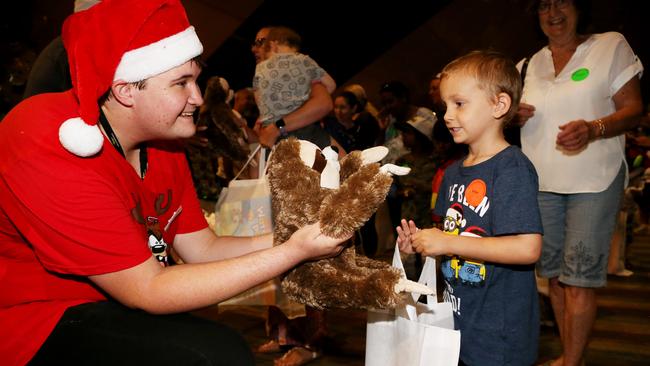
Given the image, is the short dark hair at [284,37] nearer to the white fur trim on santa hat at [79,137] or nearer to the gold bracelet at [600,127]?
the gold bracelet at [600,127]

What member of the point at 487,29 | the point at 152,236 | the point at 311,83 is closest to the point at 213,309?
the point at 311,83

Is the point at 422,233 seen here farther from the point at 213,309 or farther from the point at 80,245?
the point at 213,309

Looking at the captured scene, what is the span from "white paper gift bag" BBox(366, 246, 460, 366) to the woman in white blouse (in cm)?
85

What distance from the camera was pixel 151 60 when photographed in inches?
55.4

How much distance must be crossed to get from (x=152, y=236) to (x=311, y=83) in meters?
1.44

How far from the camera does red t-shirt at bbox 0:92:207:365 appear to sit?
1264 millimetres

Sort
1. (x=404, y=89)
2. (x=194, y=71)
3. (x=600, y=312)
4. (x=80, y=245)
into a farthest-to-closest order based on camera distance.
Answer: (x=404, y=89) → (x=600, y=312) → (x=194, y=71) → (x=80, y=245)

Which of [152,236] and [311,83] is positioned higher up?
[311,83]

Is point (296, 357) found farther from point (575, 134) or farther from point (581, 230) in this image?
point (575, 134)

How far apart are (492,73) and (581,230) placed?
860 millimetres

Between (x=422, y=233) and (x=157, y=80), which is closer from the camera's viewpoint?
(x=157, y=80)

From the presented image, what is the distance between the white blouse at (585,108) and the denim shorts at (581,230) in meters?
0.05

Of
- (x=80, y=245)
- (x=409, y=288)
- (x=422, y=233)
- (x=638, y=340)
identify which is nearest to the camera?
(x=80, y=245)

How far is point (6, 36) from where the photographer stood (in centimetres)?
536
